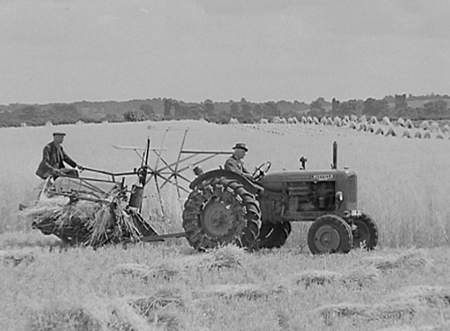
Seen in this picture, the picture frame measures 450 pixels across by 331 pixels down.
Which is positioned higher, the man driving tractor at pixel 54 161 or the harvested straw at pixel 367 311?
the man driving tractor at pixel 54 161

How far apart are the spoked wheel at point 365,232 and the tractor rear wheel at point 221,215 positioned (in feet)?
4.99

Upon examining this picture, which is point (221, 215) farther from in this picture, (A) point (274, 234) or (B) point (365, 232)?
(B) point (365, 232)

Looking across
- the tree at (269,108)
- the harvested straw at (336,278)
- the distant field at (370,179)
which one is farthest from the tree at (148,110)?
the harvested straw at (336,278)

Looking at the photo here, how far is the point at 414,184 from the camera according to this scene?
48.5 ft

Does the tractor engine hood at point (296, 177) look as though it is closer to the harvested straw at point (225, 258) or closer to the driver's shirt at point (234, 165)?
the driver's shirt at point (234, 165)

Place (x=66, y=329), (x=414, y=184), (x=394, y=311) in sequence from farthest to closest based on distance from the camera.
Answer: (x=414, y=184) → (x=394, y=311) → (x=66, y=329)

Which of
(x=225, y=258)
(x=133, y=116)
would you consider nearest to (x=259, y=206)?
(x=225, y=258)

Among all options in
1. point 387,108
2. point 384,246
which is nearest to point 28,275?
point 384,246

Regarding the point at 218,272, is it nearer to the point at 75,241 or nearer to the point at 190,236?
the point at 190,236

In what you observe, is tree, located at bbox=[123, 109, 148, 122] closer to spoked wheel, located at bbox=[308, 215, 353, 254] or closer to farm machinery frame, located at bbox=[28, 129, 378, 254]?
farm machinery frame, located at bbox=[28, 129, 378, 254]

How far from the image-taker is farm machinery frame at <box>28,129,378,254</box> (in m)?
11.7

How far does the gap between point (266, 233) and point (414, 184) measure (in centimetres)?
345

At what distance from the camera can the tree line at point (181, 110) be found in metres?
52.7

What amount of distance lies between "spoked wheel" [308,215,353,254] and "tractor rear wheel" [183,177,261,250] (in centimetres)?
77
